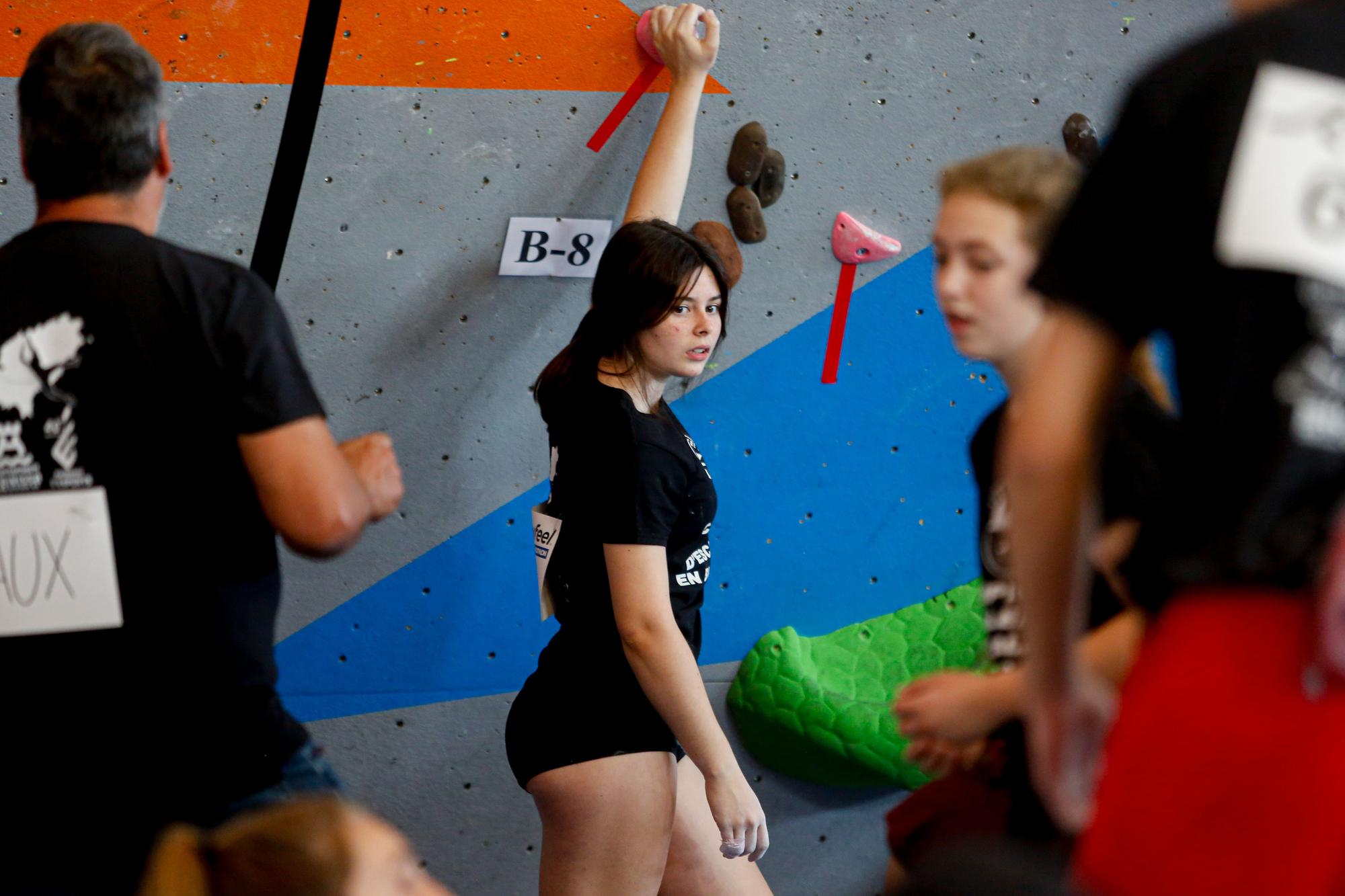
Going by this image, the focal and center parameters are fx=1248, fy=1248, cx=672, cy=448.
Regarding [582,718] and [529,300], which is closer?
[582,718]

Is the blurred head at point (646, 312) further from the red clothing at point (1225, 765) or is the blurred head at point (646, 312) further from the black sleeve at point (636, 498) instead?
the red clothing at point (1225, 765)

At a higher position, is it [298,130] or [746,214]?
[298,130]

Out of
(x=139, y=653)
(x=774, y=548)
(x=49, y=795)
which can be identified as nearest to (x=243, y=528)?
(x=139, y=653)

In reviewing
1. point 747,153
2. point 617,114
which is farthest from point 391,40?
point 747,153

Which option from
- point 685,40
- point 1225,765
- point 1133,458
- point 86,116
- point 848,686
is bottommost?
point 848,686

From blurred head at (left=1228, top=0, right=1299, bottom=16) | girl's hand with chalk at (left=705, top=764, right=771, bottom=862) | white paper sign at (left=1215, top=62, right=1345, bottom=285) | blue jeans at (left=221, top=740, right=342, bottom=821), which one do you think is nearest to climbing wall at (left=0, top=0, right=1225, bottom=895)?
girl's hand with chalk at (left=705, top=764, right=771, bottom=862)

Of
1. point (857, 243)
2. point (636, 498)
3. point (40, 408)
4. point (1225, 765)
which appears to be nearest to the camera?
point (1225, 765)

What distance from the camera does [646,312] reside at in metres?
1.90

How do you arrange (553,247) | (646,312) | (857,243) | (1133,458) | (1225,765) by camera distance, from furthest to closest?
(857,243), (553,247), (646,312), (1133,458), (1225,765)

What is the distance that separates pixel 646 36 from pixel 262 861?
5.72 ft

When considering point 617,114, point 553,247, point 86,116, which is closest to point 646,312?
point 553,247

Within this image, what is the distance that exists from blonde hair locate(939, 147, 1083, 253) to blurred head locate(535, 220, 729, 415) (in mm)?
701

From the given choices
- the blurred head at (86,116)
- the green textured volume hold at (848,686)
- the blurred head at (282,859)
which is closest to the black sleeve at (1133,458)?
the blurred head at (282,859)

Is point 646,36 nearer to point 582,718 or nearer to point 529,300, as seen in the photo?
point 529,300
